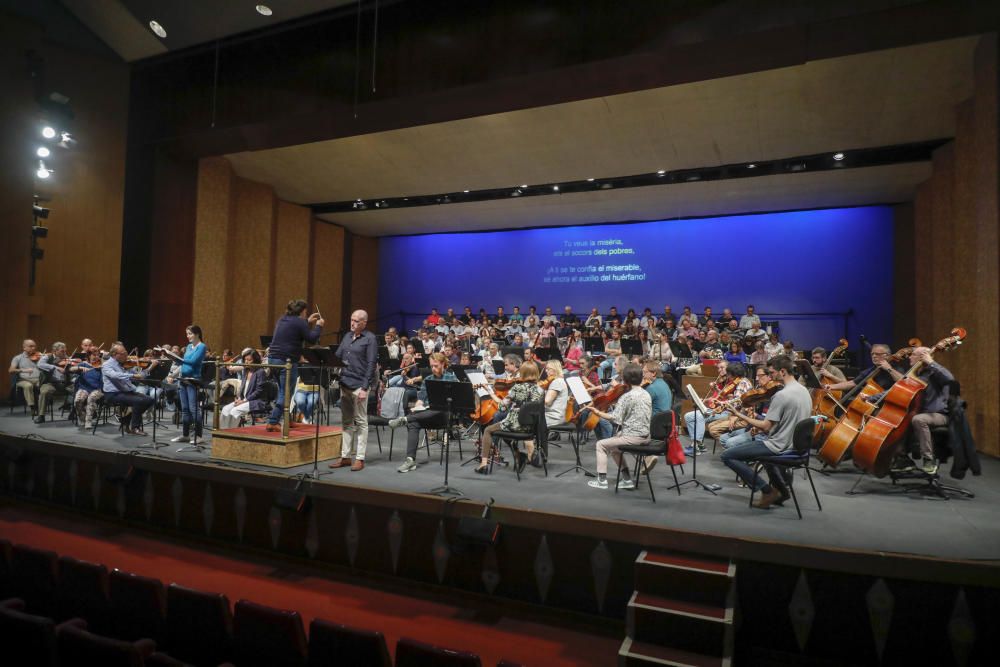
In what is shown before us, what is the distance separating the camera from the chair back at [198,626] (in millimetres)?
2896

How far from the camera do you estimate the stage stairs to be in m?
3.41

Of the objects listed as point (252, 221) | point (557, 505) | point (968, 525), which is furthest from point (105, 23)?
point (968, 525)

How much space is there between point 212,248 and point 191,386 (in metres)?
6.57

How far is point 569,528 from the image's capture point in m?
4.27

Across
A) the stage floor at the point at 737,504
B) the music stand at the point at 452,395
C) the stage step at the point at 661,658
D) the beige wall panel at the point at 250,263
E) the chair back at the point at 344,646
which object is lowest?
the stage step at the point at 661,658

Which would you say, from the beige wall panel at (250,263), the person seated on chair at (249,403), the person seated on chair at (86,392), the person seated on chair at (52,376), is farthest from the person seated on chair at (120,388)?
the beige wall panel at (250,263)

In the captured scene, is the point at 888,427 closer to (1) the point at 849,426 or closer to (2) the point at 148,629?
(1) the point at 849,426

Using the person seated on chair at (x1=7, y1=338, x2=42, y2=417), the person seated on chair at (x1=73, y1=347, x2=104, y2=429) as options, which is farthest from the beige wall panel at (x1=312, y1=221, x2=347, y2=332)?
the person seated on chair at (x1=73, y1=347, x2=104, y2=429)

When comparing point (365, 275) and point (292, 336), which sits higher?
point (365, 275)

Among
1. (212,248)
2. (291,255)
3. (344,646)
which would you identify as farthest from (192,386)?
(291,255)

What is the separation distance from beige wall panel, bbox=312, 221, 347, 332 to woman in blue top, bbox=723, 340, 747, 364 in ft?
35.5

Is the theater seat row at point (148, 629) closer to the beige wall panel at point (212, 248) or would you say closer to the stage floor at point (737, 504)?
the stage floor at point (737, 504)

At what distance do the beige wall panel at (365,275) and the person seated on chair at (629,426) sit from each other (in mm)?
13782

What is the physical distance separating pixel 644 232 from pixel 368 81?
378 inches
